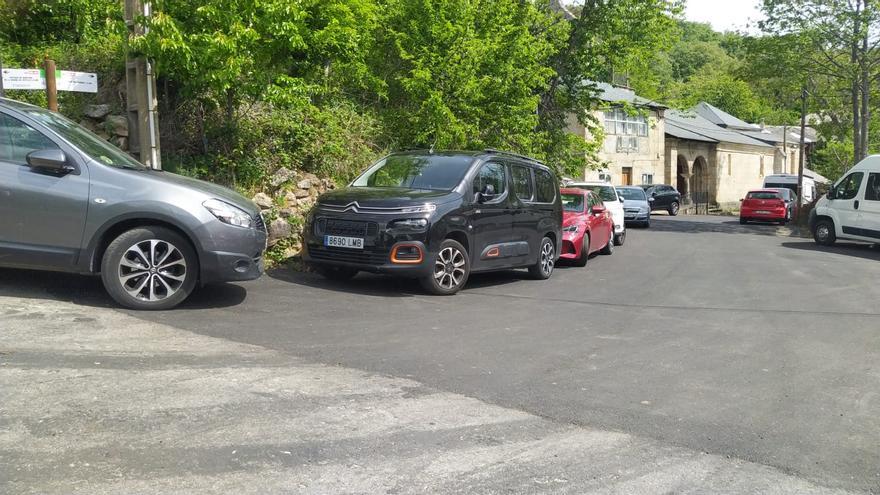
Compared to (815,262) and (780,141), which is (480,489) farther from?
(780,141)

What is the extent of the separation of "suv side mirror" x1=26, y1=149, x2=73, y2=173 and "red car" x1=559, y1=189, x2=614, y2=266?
Answer: 28.9 feet

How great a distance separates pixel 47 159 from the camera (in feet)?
23.0

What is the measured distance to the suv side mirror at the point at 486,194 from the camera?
1024 centimetres

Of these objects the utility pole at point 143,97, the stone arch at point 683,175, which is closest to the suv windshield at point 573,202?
the utility pole at point 143,97

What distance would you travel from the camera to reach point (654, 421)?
4.95m

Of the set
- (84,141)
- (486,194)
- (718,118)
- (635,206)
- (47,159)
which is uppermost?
(718,118)

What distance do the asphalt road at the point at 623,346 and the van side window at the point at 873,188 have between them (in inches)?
357

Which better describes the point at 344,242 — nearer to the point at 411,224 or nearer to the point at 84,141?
the point at 411,224

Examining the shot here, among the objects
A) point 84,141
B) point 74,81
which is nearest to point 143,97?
point 74,81

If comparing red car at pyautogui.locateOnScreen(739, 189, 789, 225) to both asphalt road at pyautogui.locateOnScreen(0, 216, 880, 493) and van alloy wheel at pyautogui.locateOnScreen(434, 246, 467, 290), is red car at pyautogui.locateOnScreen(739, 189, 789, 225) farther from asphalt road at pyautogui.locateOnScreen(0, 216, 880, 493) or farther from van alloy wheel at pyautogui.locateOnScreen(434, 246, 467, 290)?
van alloy wheel at pyautogui.locateOnScreen(434, 246, 467, 290)

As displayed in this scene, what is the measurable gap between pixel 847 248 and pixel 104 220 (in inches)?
794

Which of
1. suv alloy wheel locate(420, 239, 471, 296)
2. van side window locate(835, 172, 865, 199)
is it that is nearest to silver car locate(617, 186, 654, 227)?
van side window locate(835, 172, 865, 199)

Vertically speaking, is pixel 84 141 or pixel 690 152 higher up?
pixel 690 152

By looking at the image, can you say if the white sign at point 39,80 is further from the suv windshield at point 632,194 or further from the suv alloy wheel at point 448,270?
the suv windshield at point 632,194
